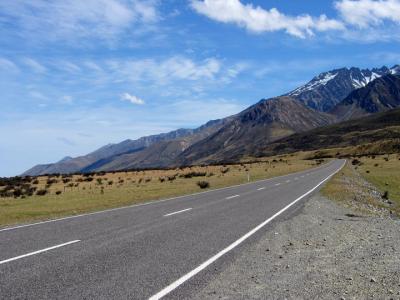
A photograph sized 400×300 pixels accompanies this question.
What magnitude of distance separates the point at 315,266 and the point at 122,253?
4114mm

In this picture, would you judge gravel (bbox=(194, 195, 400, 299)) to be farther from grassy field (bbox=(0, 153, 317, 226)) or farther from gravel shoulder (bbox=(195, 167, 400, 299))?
grassy field (bbox=(0, 153, 317, 226))

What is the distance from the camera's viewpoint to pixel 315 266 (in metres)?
9.34

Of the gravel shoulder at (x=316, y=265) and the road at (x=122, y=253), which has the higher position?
the road at (x=122, y=253)

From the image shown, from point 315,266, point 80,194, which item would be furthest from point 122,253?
point 80,194

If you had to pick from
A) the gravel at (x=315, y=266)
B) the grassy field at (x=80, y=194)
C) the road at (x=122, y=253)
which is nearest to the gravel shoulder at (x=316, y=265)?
the gravel at (x=315, y=266)

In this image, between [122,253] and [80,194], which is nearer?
[122,253]

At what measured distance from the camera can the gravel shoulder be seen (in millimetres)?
7469

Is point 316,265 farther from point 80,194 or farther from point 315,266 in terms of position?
point 80,194

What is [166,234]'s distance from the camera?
43.3ft

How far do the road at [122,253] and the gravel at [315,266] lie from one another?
52 cm

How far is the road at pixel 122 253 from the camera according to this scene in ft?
24.9

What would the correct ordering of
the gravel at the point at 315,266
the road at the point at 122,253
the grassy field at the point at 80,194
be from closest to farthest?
the gravel at the point at 315,266, the road at the point at 122,253, the grassy field at the point at 80,194

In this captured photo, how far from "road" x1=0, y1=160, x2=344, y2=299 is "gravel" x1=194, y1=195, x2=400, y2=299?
1.69ft

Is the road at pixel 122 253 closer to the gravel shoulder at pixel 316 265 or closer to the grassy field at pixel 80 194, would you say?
the gravel shoulder at pixel 316 265
